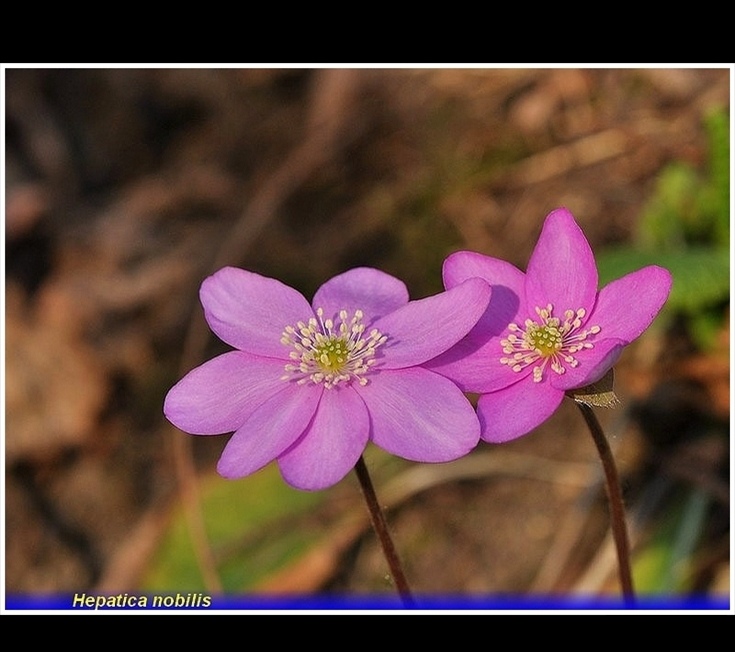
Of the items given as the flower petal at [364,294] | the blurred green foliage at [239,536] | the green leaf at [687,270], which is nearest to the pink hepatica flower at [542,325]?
the flower petal at [364,294]

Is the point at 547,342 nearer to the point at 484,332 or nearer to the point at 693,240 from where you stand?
the point at 484,332

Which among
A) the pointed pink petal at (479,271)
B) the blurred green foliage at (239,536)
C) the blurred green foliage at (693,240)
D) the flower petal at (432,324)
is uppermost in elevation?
the blurred green foliage at (693,240)

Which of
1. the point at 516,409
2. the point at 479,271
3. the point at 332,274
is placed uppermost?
the point at 332,274

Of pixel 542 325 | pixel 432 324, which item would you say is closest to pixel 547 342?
pixel 542 325

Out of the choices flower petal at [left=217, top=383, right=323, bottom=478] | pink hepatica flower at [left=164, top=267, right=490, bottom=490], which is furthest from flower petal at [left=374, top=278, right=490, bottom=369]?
flower petal at [left=217, top=383, right=323, bottom=478]

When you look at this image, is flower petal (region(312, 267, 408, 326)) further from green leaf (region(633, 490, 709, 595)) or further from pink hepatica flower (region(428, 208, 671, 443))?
green leaf (region(633, 490, 709, 595))

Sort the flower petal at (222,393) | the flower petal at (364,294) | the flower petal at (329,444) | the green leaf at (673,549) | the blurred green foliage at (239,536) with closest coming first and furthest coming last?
the flower petal at (329,444), the flower petal at (222,393), the flower petal at (364,294), the green leaf at (673,549), the blurred green foliage at (239,536)

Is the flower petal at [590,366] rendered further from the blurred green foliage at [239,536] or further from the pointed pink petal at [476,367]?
the blurred green foliage at [239,536]
